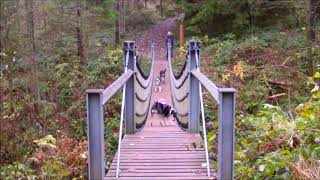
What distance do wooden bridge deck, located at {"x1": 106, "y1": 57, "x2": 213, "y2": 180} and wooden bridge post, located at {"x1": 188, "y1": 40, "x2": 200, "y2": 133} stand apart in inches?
7.0

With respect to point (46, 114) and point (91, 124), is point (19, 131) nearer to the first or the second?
point (46, 114)

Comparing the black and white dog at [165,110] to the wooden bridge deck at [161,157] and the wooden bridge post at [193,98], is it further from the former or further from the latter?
the wooden bridge post at [193,98]

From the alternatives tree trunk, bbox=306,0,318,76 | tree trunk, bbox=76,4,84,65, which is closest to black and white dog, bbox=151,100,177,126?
tree trunk, bbox=306,0,318,76

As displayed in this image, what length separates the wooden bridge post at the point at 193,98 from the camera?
647cm

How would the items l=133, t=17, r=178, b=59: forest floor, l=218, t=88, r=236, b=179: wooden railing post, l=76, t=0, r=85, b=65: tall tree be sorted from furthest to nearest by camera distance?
l=133, t=17, r=178, b=59: forest floor → l=76, t=0, r=85, b=65: tall tree → l=218, t=88, r=236, b=179: wooden railing post

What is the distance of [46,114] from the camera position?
46.0ft

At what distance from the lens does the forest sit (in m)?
5.35

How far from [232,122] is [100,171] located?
1184mm

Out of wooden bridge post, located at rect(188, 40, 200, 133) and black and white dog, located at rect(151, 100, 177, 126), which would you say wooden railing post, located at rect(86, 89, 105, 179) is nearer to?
wooden bridge post, located at rect(188, 40, 200, 133)

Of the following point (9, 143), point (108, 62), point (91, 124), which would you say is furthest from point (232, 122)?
point (108, 62)

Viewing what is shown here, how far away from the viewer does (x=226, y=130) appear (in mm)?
3381

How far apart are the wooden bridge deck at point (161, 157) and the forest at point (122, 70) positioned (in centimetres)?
36

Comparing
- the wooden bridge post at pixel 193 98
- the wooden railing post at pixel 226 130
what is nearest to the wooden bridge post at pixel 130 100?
the wooden bridge post at pixel 193 98

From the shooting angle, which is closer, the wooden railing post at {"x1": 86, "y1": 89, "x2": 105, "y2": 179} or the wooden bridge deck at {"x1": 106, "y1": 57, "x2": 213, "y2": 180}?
the wooden railing post at {"x1": 86, "y1": 89, "x2": 105, "y2": 179}
